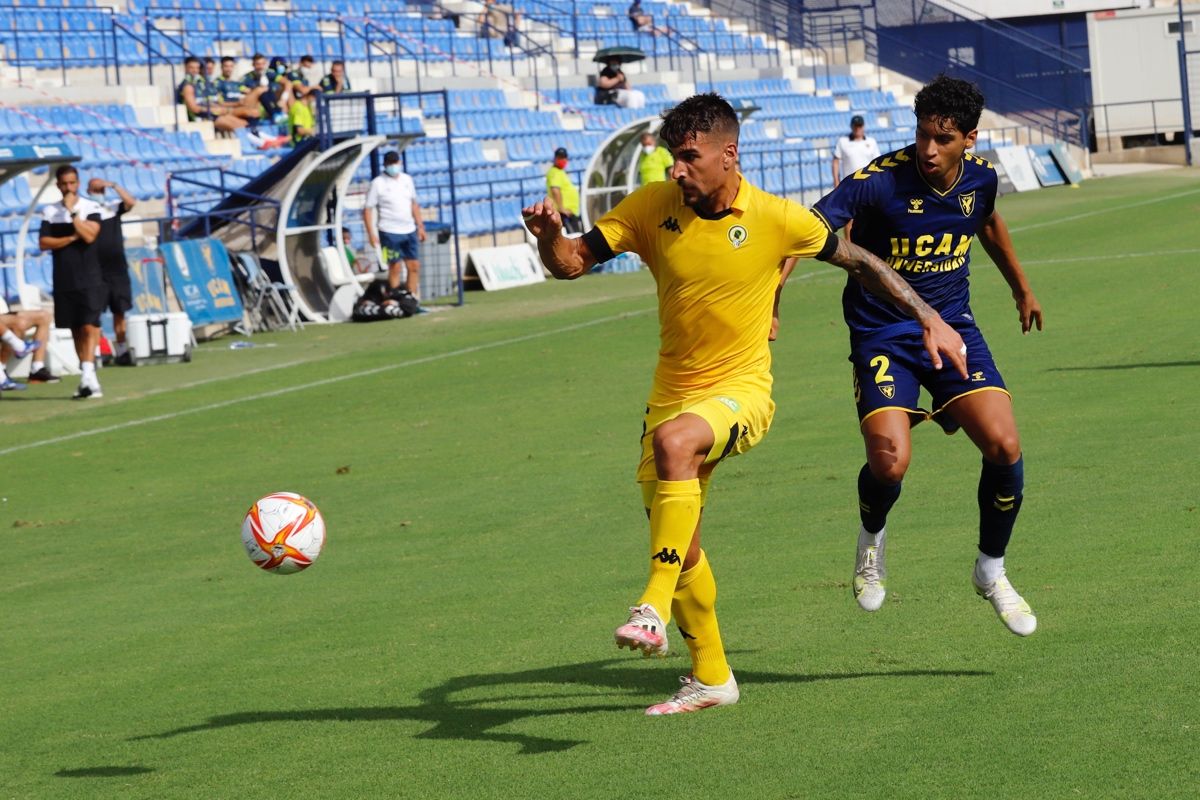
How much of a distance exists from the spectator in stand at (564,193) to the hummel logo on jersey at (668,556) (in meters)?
23.3

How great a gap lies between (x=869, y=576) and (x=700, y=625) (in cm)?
115

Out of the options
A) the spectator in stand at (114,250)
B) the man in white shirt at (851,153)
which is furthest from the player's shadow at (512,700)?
the man in white shirt at (851,153)

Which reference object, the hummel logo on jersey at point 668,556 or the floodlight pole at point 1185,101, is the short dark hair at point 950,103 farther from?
the floodlight pole at point 1185,101

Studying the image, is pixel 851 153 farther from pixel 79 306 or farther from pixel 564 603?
pixel 564 603

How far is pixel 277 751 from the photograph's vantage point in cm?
613

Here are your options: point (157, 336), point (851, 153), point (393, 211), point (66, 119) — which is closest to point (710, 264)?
point (157, 336)

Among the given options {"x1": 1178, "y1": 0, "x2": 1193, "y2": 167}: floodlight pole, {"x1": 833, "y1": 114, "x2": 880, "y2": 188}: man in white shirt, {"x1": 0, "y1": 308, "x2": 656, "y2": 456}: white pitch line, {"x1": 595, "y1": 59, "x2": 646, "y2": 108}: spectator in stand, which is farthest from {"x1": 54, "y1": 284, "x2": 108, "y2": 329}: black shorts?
{"x1": 1178, "y1": 0, "x2": 1193, "y2": 167}: floodlight pole

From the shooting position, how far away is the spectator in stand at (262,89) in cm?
3183

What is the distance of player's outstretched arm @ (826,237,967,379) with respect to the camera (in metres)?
6.26

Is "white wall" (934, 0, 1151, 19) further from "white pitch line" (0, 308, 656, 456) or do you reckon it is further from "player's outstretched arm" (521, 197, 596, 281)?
"player's outstretched arm" (521, 197, 596, 281)

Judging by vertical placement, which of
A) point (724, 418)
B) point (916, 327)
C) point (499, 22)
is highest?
point (499, 22)

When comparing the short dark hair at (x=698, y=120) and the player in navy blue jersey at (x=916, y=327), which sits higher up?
the short dark hair at (x=698, y=120)

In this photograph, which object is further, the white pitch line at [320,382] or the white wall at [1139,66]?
the white wall at [1139,66]

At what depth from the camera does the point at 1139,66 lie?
53.8m
